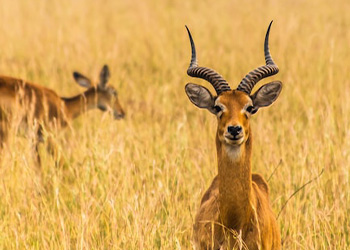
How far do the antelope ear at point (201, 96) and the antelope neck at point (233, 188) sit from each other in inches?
13.8

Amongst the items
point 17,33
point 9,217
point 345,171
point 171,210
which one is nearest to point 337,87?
point 345,171

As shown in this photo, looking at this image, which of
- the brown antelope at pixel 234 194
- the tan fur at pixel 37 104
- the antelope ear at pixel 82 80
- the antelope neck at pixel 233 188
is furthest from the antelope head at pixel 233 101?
the antelope ear at pixel 82 80

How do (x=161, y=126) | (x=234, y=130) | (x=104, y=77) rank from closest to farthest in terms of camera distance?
(x=234, y=130)
(x=161, y=126)
(x=104, y=77)

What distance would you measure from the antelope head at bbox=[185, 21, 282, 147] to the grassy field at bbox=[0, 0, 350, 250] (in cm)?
60

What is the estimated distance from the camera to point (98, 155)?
538 cm

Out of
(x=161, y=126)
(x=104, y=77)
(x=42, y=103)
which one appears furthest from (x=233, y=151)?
(x=104, y=77)

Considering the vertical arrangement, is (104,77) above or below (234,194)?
above

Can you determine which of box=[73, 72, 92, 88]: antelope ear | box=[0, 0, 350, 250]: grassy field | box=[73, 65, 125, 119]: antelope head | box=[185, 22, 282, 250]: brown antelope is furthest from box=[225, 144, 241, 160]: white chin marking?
box=[73, 72, 92, 88]: antelope ear

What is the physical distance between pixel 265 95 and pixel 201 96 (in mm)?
400

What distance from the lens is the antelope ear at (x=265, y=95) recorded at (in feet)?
14.4

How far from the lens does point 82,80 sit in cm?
891

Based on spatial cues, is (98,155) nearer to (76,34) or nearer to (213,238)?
(213,238)

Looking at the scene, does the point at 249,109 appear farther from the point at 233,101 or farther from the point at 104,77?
the point at 104,77

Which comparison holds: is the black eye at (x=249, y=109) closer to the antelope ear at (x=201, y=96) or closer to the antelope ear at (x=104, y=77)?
the antelope ear at (x=201, y=96)
